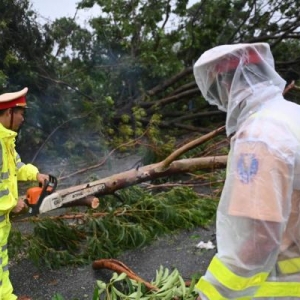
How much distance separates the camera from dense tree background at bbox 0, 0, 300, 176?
17.4 ft

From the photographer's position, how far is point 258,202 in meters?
1.19

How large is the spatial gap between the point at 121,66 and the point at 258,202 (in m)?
5.24

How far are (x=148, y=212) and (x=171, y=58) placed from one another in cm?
341

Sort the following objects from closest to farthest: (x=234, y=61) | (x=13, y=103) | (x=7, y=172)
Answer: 1. (x=234, y=61)
2. (x=7, y=172)
3. (x=13, y=103)

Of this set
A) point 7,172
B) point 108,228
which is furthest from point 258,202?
point 108,228

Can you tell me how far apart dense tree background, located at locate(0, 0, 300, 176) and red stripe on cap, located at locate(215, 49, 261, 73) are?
131 inches

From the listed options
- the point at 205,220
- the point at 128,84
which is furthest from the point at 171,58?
the point at 205,220

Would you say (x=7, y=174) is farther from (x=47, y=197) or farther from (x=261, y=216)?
(x=261, y=216)

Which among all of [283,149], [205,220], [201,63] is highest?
[201,63]

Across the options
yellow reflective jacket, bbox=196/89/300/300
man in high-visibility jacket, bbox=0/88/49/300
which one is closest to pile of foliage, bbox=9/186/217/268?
man in high-visibility jacket, bbox=0/88/49/300

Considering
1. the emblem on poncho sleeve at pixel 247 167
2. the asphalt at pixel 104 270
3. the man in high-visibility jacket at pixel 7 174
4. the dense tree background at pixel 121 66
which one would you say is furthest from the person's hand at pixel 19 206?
the dense tree background at pixel 121 66

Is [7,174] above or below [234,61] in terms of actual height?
below

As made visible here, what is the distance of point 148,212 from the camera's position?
12.6 feet

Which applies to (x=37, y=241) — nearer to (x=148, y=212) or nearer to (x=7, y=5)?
(x=148, y=212)
